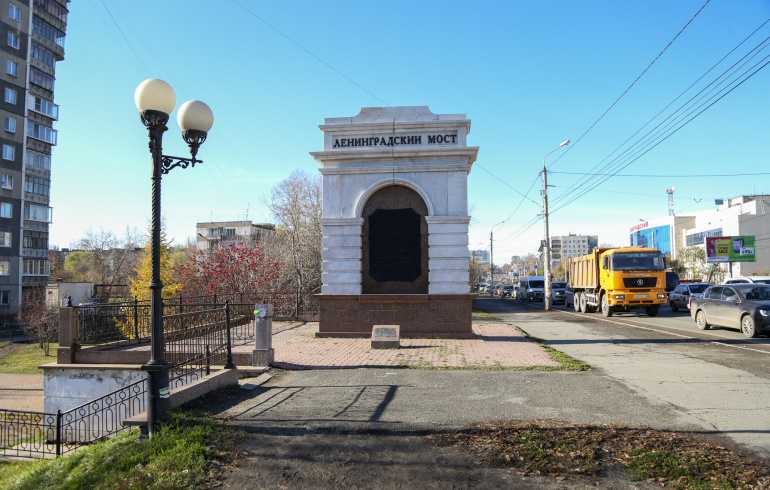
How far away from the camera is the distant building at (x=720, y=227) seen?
7894 cm

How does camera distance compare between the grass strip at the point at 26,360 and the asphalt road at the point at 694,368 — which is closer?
the asphalt road at the point at 694,368

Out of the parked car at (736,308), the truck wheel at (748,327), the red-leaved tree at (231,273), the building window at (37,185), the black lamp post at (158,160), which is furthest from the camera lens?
the building window at (37,185)

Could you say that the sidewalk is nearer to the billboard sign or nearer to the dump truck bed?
the dump truck bed

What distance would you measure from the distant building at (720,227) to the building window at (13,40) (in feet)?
261

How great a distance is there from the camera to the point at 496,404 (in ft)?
23.7

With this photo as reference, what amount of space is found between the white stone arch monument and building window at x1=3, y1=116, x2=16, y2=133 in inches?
1619

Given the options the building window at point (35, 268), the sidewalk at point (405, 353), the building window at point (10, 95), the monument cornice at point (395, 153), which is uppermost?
the building window at point (10, 95)

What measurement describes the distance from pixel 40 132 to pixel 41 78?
498cm

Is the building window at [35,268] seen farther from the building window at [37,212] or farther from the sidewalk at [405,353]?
the sidewalk at [405,353]

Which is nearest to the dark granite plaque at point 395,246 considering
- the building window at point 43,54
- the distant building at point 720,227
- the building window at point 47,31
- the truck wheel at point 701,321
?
the truck wheel at point 701,321

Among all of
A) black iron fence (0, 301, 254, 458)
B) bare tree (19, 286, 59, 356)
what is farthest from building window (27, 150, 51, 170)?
black iron fence (0, 301, 254, 458)

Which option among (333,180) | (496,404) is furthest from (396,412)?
(333,180)

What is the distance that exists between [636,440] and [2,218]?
171 feet

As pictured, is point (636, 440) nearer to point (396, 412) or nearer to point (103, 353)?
point (396, 412)
